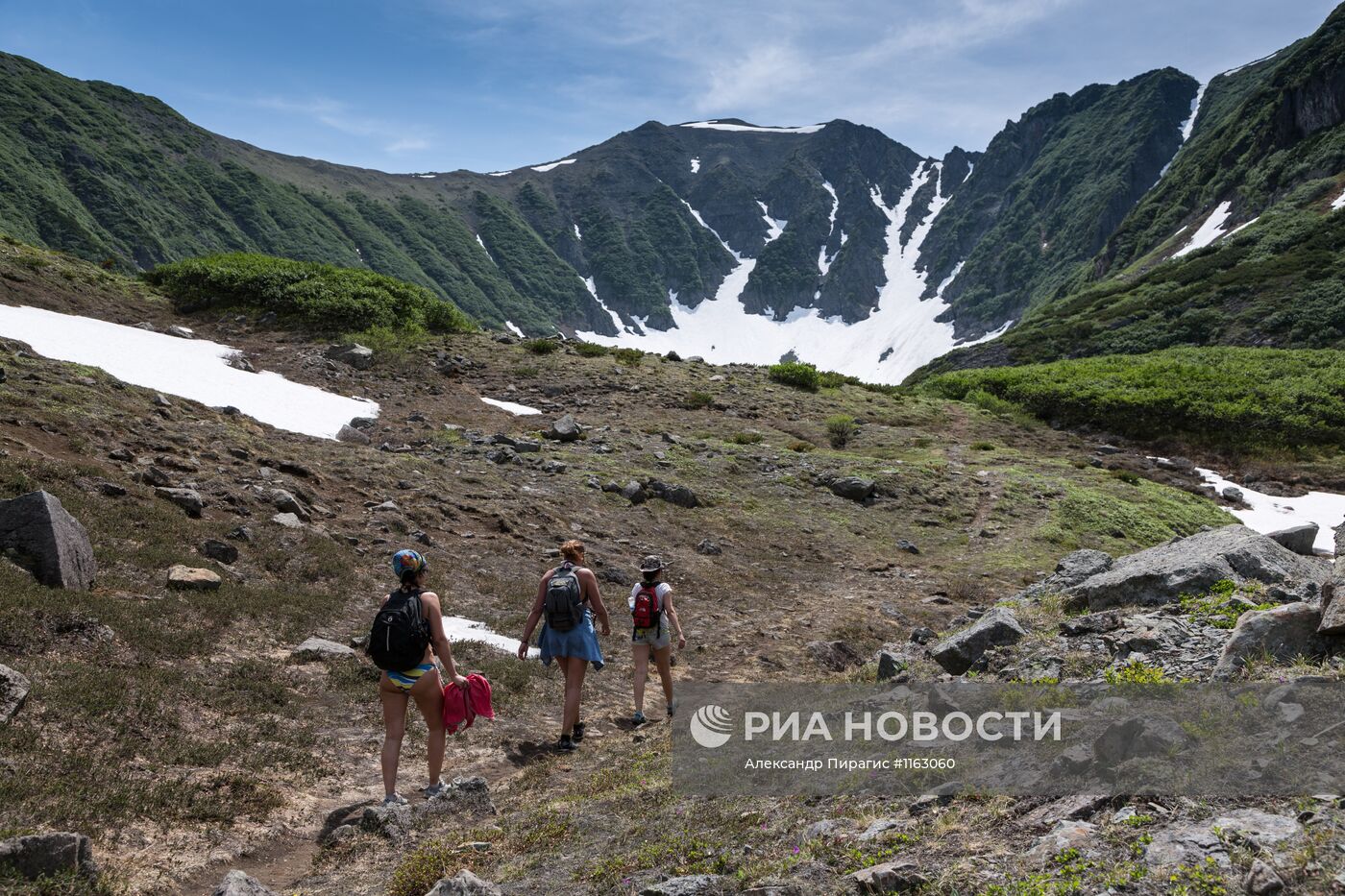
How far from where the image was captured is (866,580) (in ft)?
58.7

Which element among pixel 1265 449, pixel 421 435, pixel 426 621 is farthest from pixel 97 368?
pixel 1265 449

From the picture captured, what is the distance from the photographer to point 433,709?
22.3ft

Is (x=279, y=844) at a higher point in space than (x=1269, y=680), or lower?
lower

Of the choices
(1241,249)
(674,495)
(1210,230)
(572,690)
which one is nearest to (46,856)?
(572,690)

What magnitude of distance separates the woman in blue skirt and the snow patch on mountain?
118221 mm

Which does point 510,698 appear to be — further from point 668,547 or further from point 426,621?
point 668,547

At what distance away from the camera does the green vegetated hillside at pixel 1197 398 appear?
33562 mm

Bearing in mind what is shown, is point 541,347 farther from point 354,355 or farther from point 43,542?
point 43,542

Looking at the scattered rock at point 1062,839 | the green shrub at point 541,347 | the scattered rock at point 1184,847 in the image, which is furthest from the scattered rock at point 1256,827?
the green shrub at point 541,347

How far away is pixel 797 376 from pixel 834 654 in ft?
76.9

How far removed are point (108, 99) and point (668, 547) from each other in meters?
208

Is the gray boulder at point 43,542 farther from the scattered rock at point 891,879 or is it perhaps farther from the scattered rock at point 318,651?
the scattered rock at point 891,879

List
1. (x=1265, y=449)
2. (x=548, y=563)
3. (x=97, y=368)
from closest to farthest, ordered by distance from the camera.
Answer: (x=548, y=563), (x=97, y=368), (x=1265, y=449)

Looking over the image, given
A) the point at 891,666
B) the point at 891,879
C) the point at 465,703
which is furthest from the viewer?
the point at 891,666
